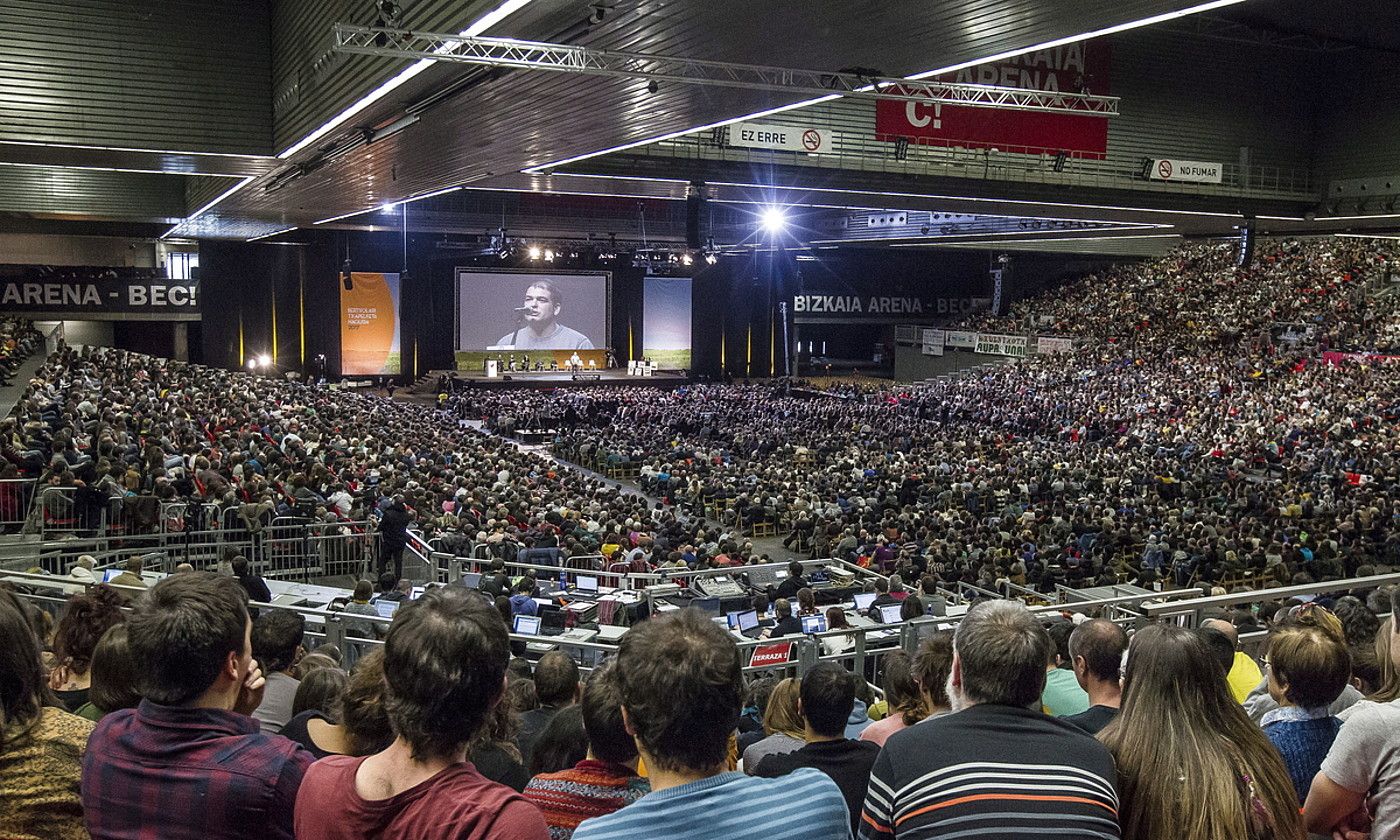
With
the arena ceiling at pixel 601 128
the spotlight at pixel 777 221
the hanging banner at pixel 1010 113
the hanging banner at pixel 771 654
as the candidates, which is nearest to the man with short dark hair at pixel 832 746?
the hanging banner at pixel 771 654

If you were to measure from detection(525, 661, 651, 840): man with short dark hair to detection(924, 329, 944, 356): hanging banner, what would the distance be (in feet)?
135

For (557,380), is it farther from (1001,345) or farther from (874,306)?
(1001,345)

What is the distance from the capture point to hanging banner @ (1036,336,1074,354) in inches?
1363

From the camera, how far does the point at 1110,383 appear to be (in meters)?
28.1

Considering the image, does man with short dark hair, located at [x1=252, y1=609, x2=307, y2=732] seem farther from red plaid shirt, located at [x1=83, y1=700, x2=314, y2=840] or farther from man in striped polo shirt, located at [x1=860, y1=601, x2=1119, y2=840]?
man in striped polo shirt, located at [x1=860, y1=601, x2=1119, y2=840]

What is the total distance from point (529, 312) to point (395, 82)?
96.1 ft

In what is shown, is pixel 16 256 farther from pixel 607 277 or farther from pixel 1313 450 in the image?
pixel 1313 450

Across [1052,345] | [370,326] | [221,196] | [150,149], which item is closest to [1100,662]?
[150,149]

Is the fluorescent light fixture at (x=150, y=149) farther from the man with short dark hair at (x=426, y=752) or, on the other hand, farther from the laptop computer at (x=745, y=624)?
the man with short dark hair at (x=426, y=752)

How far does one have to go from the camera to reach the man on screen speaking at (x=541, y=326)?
38.6 metres

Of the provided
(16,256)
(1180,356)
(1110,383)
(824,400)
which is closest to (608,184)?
(824,400)

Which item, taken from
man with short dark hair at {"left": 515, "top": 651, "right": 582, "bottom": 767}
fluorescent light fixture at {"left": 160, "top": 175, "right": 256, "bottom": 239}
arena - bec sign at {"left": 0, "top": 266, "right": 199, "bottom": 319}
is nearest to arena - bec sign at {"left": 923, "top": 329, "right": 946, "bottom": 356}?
arena - bec sign at {"left": 0, "top": 266, "right": 199, "bottom": 319}

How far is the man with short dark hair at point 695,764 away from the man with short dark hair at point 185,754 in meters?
0.64

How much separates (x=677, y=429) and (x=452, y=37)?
59.8ft
